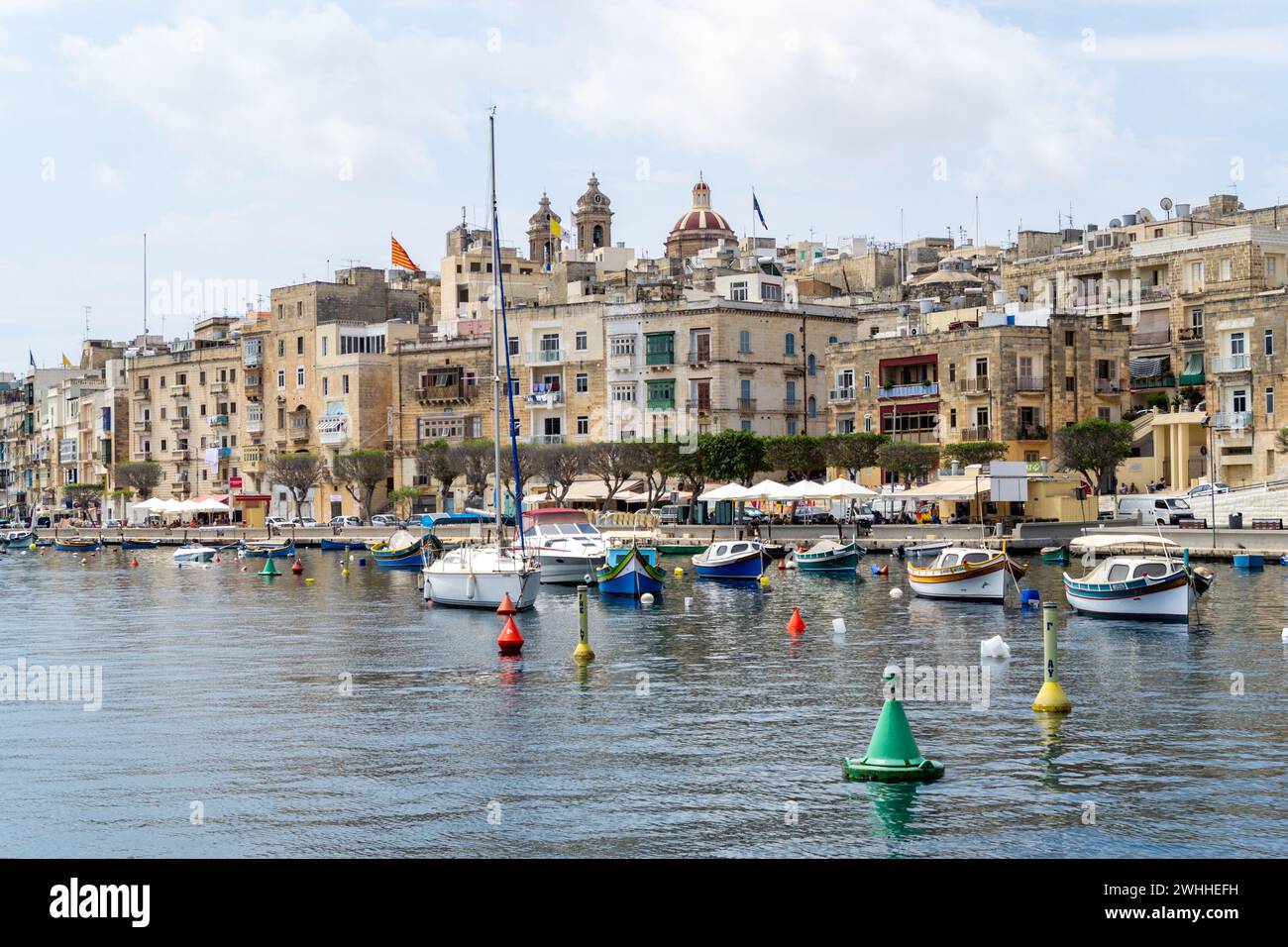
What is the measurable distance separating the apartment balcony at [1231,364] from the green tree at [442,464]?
45287 millimetres

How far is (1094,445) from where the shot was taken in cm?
7606

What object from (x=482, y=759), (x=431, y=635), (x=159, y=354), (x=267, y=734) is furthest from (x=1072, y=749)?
(x=159, y=354)

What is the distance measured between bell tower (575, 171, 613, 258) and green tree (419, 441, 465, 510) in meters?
60.5

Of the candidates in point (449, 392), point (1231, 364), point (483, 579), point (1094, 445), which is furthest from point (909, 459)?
point (483, 579)

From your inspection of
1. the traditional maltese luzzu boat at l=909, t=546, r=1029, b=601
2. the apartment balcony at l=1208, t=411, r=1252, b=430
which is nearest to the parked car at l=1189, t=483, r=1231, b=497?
the apartment balcony at l=1208, t=411, r=1252, b=430

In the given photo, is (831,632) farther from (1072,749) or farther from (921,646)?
(1072,749)

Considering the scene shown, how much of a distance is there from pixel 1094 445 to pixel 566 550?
1193 inches

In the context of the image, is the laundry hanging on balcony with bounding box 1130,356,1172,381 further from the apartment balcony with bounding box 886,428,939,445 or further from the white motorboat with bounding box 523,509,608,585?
the white motorboat with bounding box 523,509,608,585

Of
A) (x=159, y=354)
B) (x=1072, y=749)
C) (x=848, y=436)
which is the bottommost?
(x=1072, y=749)

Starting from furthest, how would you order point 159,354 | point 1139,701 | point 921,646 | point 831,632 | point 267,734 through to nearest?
point 159,354
point 831,632
point 921,646
point 1139,701
point 267,734

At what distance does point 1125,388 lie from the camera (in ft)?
282

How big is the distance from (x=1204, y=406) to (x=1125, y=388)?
5.34 meters

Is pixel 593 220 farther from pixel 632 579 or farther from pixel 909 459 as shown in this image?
pixel 632 579

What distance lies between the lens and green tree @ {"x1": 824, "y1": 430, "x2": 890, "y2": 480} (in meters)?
83.6
